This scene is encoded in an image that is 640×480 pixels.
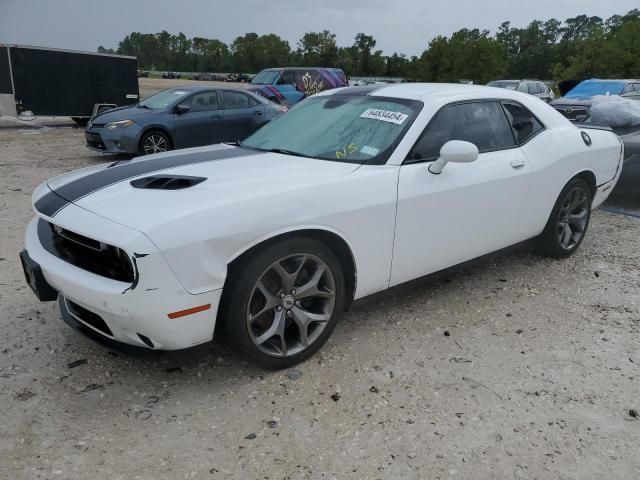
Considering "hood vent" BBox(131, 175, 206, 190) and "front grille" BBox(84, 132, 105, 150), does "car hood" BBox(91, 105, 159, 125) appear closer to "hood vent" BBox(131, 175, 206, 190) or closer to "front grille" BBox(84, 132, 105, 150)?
"front grille" BBox(84, 132, 105, 150)

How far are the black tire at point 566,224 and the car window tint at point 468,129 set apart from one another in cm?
82

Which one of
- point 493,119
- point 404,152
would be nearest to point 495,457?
point 404,152

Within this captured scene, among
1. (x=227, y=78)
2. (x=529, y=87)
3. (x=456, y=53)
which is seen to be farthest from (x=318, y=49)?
(x=529, y=87)

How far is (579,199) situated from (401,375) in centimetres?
271

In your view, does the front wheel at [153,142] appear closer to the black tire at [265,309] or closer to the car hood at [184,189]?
the car hood at [184,189]

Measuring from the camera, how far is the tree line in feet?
148

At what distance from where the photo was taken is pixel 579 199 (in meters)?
4.78

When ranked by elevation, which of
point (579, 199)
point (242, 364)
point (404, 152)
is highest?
point (404, 152)

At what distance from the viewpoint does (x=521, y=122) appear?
4.24 meters

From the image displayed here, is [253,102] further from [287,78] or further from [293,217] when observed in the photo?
[293,217]

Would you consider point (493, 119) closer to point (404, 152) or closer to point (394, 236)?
point (404, 152)

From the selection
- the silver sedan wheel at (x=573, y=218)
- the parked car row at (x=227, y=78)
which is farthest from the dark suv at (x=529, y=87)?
the parked car row at (x=227, y=78)

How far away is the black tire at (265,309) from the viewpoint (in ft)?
8.80

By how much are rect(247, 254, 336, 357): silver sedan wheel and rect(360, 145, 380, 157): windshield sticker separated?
767 mm
